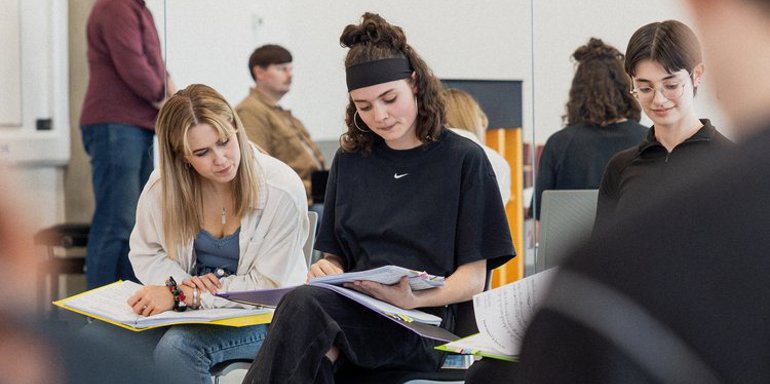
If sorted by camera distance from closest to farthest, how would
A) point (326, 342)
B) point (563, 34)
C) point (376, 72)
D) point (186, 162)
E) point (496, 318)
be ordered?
point (496, 318), point (326, 342), point (376, 72), point (186, 162), point (563, 34)

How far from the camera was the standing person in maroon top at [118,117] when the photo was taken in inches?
182

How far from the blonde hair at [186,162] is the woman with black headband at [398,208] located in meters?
0.29

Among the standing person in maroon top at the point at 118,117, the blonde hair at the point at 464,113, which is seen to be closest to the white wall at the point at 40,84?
the standing person in maroon top at the point at 118,117

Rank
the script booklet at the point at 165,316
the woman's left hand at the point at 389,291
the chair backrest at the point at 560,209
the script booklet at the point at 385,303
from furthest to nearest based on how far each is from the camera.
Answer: the chair backrest at the point at 560,209, the script booklet at the point at 165,316, the woman's left hand at the point at 389,291, the script booklet at the point at 385,303

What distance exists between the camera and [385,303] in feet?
7.81

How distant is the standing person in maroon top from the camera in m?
4.61

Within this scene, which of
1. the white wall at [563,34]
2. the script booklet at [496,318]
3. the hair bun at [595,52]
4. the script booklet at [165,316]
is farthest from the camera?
the white wall at [563,34]

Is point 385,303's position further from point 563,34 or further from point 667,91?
point 563,34

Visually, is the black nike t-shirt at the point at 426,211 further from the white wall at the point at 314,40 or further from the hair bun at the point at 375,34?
the white wall at the point at 314,40

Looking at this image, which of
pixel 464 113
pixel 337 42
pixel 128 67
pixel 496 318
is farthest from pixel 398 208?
pixel 128 67

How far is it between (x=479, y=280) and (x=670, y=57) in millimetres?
825

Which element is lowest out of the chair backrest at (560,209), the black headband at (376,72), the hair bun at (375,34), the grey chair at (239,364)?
the grey chair at (239,364)

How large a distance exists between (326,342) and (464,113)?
2.17 metres

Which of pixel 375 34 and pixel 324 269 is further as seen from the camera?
pixel 375 34
